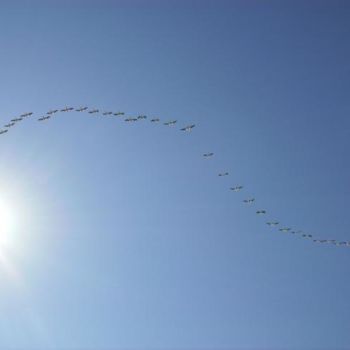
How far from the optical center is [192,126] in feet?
570

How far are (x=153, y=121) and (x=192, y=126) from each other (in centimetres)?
1291

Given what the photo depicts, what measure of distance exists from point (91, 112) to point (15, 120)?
23533 mm

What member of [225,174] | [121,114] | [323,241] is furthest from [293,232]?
[121,114]

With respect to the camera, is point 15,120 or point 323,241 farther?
point 323,241

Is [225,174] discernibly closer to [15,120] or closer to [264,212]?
[264,212]

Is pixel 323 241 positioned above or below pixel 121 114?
below

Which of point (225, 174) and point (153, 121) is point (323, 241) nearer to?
point (225, 174)

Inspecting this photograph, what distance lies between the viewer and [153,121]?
172m

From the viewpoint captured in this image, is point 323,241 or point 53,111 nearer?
point 53,111

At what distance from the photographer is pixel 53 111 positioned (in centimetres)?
16300

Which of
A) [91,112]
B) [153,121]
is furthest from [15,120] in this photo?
[153,121]

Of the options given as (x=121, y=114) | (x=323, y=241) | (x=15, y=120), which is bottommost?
(x=323, y=241)

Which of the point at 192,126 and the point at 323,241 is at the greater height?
the point at 192,126

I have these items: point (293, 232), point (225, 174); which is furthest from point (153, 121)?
point (293, 232)
